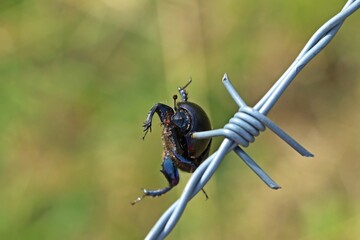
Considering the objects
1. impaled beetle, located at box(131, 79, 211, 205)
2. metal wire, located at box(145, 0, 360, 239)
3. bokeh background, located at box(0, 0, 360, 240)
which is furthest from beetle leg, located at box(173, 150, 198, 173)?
bokeh background, located at box(0, 0, 360, 240)

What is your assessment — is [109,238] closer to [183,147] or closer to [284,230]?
[284,230]

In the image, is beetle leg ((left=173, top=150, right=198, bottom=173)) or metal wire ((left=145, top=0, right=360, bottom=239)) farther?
beetle leg ((left=173, top=150, right=198, bottom=173))

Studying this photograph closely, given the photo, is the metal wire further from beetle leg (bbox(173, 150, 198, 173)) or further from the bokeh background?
the bokeh background

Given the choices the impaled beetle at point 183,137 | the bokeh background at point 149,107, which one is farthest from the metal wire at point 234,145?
the bokeh background at point 149,107

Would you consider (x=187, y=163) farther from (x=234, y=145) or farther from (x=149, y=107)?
(x=149, y=107)

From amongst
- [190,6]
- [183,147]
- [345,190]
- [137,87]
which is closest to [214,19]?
[190,6]

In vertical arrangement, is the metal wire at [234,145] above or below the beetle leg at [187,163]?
above

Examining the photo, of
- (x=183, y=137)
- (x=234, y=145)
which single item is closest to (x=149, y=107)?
(x=183, y=137)

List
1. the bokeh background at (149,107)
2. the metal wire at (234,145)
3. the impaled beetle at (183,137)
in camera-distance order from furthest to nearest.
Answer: the bokeh background at (149,107)
the impaled beetle at (183,137)
the metal wire at (234,145)

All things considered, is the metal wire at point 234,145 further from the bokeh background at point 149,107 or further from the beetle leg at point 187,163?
the bokeh background at point 149,107
